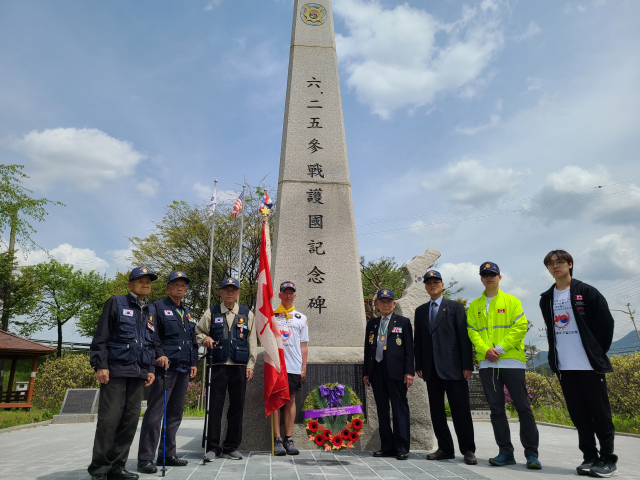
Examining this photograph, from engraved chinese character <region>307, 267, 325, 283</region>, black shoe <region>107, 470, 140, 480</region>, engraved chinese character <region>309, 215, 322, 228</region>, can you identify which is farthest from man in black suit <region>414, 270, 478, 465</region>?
black shoe <region>107, 470, 140, 480</region>

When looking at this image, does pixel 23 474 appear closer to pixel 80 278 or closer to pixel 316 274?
pixel 316 274

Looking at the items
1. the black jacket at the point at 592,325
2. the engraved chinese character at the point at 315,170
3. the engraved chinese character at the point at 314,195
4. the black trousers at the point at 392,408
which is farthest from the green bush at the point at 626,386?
the engraved chinese character at the point at 315,170

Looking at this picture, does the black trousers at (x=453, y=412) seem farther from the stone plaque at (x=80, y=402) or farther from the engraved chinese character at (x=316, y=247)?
the stone plaque at (x=80, y=402)

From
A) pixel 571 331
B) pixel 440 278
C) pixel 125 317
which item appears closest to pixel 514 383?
pixel 571 331

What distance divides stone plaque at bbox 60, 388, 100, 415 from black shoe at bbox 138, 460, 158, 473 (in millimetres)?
7035

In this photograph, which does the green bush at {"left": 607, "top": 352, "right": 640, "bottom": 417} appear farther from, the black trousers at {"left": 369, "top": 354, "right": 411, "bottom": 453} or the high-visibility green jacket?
the black trousers at {"left": 369, "top": 354, "right": 411, "bottom": 453}

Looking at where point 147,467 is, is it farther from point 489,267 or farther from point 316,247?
point 489,267

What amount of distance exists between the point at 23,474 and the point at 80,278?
28.9 meters

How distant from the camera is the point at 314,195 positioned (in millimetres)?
6164

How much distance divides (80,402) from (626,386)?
37.7ft

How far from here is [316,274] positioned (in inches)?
229

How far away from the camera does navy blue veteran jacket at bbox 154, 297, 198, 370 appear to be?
4.10 metres

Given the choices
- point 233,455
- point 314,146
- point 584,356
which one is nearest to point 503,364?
point 584,356

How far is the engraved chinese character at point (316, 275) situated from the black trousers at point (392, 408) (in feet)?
4.90
